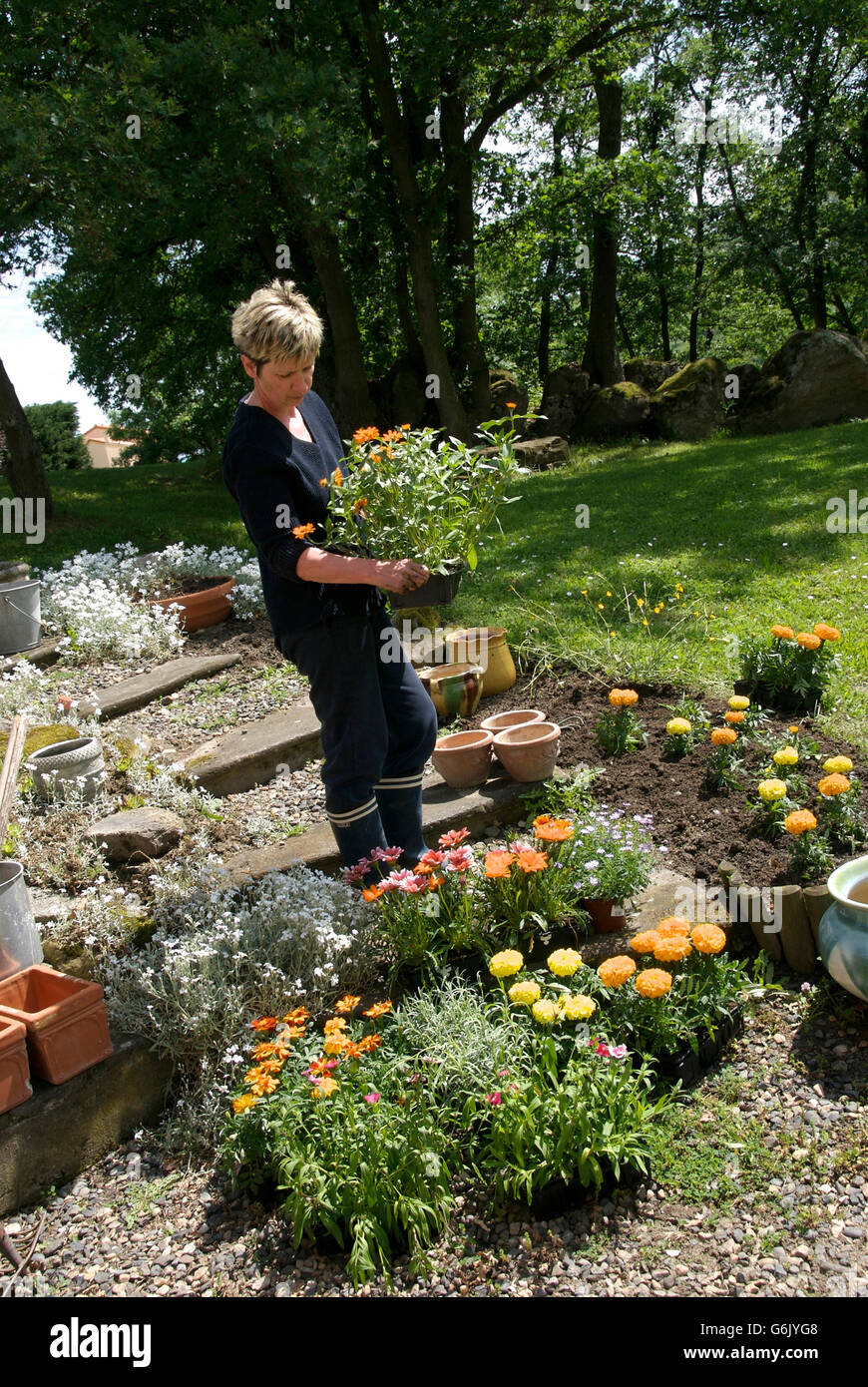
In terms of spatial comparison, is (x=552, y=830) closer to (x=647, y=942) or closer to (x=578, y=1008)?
(x=647, y=942)

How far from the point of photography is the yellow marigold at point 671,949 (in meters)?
2.48

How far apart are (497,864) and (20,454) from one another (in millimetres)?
7904

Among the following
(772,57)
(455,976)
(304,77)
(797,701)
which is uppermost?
(772,57)

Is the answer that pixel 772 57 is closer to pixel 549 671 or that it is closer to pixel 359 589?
pixel 549 671

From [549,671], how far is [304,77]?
6.83 metres

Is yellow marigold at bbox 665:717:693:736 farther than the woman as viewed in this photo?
Yes

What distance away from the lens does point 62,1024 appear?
2.51 metres

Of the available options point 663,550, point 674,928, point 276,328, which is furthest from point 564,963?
point 663,550

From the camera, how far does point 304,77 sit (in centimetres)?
875

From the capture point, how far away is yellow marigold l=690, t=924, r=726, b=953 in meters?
2.59

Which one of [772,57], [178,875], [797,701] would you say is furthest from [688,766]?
[772,57]

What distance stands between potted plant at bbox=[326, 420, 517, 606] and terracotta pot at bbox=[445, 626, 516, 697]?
5.68ft

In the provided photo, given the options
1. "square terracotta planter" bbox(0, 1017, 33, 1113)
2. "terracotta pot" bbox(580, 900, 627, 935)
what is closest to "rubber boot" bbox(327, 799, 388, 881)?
"terracotta pot" bbox(580, 900, 627, 935)

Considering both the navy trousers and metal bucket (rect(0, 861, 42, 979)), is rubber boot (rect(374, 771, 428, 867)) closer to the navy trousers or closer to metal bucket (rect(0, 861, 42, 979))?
the navy trousers
